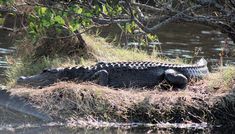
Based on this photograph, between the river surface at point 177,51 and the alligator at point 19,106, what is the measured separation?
0.22 metres

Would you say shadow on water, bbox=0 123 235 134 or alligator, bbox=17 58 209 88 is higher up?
alligator, bbox=17 58 209 88

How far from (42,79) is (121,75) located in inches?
49.1

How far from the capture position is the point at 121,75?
32.0 feet

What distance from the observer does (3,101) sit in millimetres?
9273

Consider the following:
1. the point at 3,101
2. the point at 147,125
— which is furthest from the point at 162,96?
the point at 3,101

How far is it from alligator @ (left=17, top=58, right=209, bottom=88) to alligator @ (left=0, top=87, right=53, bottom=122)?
0.52 metres

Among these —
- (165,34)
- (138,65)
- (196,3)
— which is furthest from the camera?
(165,34)

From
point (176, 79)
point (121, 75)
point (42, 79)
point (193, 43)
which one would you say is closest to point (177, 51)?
point (193, 43)

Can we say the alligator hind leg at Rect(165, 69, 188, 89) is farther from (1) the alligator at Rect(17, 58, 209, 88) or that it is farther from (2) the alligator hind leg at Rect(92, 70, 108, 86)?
(2) the alligator hind leg at Rect(92, 70, 108, 86)

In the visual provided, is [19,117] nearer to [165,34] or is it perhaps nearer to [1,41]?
[1,41]

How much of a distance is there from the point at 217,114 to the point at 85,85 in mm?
1967

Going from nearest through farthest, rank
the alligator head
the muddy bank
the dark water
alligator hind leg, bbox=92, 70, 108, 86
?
the muddy bank → alligator hind leg, bbox=92, 70, 108, 86 → the alligator head → the dark water

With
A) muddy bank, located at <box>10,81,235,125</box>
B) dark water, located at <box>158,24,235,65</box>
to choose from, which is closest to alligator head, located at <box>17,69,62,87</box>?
muddy bank, located at <box>10,81,235,125</box>

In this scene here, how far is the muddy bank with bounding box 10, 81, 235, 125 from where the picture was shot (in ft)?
28.0
